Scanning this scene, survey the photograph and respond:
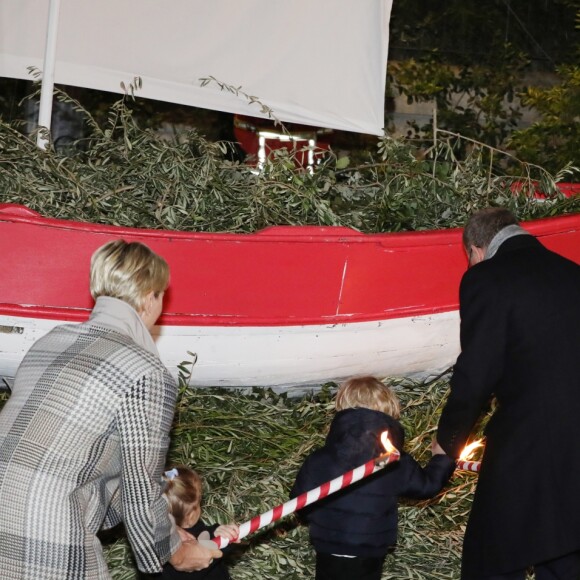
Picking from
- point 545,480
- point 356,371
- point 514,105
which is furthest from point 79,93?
point 545,480

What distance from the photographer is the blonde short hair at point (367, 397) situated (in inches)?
125

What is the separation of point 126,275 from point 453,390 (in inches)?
37.9

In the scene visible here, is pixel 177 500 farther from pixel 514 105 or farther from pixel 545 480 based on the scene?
pixel 514 105

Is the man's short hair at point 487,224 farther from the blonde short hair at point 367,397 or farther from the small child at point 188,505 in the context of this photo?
the small child at point 188,505

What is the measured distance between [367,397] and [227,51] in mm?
2550

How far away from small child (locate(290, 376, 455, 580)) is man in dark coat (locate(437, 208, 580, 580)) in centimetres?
24

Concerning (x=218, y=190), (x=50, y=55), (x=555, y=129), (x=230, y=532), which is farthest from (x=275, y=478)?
(x=555, y=129)

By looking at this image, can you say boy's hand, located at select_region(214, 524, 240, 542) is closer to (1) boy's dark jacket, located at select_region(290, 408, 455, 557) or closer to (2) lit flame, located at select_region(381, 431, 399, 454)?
(1) boy's dark jacket, located at select_region(290, 408, 455, 557)

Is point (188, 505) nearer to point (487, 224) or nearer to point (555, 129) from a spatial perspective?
point (487, 224)

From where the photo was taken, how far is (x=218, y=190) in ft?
15.5

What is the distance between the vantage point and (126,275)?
263 cm

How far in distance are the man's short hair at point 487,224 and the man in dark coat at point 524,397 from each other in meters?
0.17

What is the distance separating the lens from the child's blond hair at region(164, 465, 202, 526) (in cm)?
318

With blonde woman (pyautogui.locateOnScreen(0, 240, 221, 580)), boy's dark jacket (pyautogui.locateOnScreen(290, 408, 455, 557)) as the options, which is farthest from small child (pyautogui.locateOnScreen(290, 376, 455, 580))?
blonde woman (pyautogui.locateOnScreen(0, 240, 221, 580))
